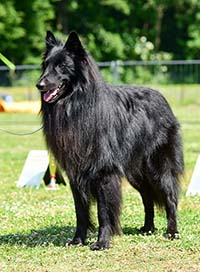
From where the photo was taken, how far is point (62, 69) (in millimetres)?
6438

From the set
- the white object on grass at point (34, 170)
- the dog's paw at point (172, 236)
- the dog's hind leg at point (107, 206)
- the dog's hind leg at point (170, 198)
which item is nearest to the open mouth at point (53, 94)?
the dog's hind leg at point (107, 206)

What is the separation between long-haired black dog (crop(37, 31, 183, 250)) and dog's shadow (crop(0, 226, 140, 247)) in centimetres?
28

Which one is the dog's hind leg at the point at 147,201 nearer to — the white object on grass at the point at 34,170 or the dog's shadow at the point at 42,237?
the dog's shadow at the point at 42,237

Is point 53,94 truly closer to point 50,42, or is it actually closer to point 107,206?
point 50,42

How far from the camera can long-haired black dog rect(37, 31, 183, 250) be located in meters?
6.46

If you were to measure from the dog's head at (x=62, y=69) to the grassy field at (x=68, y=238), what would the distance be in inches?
61.1

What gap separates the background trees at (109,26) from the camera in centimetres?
4038

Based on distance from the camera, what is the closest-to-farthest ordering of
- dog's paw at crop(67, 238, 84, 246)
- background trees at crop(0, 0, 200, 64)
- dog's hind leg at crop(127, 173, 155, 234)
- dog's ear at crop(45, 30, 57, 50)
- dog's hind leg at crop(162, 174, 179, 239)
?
dog's ear at crop(45, 30, 57, 50) < dog's paw at crop(67, 238, 84, 246) < dog's hind leg at crop(162, 174, 179, 239) < dog's hind leg at crop(127, 173, 155, 234) < background trees at crop(0, 0, 200, 64)

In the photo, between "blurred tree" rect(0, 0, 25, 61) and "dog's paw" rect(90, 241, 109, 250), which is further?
"blurred tree" rect(0, 0, 25, 61)

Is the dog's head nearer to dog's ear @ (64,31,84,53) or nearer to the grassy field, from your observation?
dog's ear @ (64,31,84,53)

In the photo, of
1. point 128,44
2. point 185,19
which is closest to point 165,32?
point 185,19

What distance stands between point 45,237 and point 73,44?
2.18 m

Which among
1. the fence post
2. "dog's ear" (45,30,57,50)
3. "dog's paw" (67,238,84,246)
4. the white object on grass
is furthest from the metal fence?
"dog's paw" (67,238,84,246)

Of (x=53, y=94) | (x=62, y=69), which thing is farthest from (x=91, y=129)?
(x=62, y=69)
